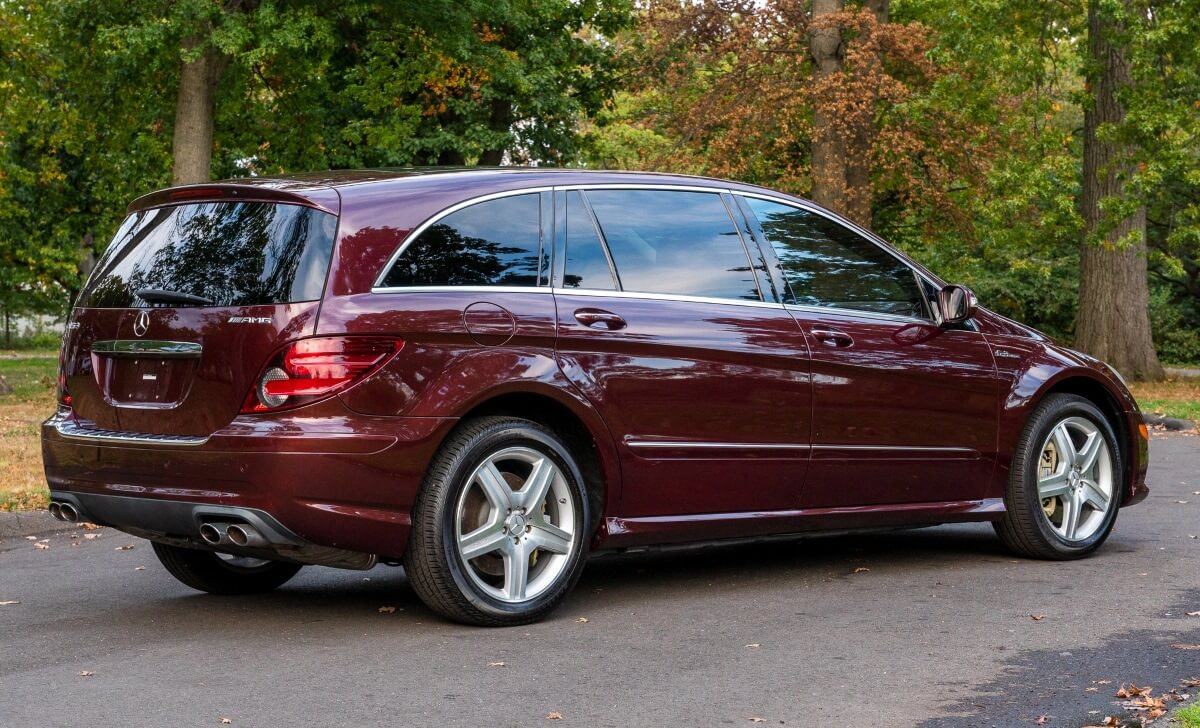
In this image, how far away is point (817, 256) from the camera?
7.04 metres

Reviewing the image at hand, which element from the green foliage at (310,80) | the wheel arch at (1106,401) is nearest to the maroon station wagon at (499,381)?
the wheel arch at (1106,401)

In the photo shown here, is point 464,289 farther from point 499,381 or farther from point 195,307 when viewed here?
point 195,307

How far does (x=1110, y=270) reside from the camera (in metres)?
23.4

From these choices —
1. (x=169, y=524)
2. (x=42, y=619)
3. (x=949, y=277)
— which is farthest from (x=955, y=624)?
(x=949, y=277)

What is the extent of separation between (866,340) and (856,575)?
1131 millimetres

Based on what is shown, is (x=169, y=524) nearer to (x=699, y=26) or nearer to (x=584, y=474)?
(x=584, y=474)

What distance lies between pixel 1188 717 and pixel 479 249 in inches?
119

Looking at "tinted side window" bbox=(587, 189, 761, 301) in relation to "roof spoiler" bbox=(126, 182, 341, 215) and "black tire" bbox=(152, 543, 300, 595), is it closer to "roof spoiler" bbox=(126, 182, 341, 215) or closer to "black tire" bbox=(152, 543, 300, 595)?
"roof spoiler" bbox=(126, 182, 341, 215)

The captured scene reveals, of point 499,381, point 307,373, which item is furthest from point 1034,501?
point 307,373

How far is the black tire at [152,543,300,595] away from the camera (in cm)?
667

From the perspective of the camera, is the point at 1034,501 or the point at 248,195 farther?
the point at 1034,501

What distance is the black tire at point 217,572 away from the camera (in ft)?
21.9

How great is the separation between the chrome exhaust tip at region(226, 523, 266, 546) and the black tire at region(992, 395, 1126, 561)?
3815mm

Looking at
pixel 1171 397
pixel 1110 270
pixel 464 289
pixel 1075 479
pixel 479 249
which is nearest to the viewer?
pixel 464 289
